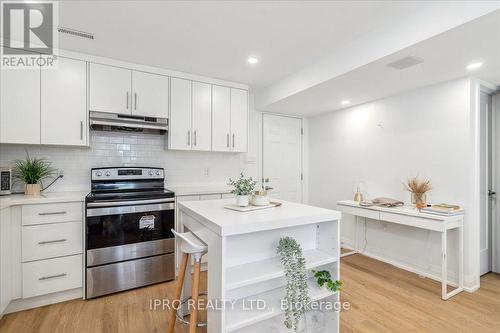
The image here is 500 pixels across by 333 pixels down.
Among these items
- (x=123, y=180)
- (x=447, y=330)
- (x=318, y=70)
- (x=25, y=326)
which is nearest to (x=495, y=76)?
(x=318, y=70)

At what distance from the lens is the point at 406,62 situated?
2248 millimetres

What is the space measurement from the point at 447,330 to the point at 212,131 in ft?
10.2

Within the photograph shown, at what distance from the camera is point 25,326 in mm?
2049

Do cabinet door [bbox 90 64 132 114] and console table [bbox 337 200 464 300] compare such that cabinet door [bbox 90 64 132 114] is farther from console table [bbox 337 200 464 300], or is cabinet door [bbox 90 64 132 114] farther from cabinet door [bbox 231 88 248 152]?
console table [bbox 337 200 464 300]

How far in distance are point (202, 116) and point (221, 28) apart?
4.37 ft

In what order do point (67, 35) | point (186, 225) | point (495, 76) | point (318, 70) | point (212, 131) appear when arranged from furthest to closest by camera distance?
1. point (212, 131)
2. point (318, 70)
3. point (495, 76)
4. point (67, 35)
5. point (186, 225)

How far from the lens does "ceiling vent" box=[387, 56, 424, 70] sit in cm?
219

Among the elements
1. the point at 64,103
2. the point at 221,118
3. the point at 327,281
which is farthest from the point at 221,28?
the point at 327,281

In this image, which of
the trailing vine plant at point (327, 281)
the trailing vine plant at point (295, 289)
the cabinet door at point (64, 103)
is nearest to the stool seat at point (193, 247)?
the trailing vine plant at point (295, 289)

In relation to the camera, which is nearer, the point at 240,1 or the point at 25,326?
the point at 240,1

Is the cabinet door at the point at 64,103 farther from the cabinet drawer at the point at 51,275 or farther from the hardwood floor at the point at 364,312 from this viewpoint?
the hardwood floor at the point at 364,312

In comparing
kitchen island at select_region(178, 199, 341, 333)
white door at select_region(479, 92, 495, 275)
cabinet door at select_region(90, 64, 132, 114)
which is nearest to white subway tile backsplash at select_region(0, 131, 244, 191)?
cabinet door at select_region(90, 64, 132, 114)

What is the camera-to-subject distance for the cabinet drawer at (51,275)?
2.26m

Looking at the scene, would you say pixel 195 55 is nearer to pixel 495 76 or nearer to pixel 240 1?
pixel 240 1
